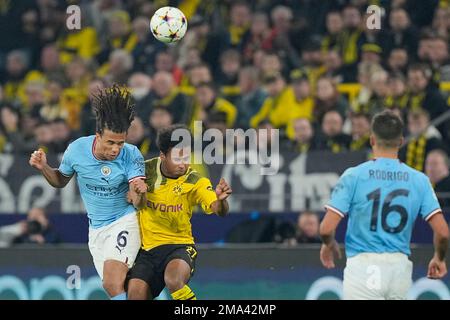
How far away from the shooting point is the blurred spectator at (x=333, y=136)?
13656 mm

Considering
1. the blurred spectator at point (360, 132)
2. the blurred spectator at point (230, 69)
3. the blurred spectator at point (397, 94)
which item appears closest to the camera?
the blurred spectator at point (360, 132)

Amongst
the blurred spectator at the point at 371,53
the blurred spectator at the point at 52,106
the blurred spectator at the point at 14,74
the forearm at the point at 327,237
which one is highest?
the blurred spectator at the point at 371,53

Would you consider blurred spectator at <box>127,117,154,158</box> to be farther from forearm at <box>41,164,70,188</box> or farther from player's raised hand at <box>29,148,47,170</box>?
player's raised hand at <box>29,148,47,170</box>

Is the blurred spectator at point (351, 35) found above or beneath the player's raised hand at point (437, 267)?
above

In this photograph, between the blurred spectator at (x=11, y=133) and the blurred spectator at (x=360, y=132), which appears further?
the blurred spectator at (x=11, y=133)

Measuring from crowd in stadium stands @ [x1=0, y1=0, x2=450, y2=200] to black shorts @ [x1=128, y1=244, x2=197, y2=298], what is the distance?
12.9 feet

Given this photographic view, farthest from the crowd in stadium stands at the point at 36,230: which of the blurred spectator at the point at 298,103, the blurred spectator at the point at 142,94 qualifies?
the blurred spectator at the point at 298,103

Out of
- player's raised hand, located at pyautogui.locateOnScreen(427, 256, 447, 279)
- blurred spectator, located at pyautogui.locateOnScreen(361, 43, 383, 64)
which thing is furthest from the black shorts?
blurred spectator, located at pyautogui.locateOnScreen(361, 43, 383, 64)

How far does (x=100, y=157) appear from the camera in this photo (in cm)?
988

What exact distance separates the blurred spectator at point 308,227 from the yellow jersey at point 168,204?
3139mm

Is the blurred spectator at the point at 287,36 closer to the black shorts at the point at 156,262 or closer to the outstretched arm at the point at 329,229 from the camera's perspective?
the black shorts at the point at 156,262

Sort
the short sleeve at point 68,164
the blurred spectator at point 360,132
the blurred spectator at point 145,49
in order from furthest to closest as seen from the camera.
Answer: the blurred spectator at point 145,49, the blurred spectator at point 360,132, the short sleeve at point 68,164
